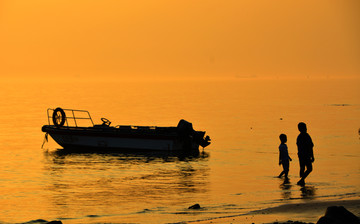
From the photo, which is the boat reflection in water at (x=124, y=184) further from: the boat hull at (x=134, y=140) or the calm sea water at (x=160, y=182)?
the boat hull at (x=134, y=140)

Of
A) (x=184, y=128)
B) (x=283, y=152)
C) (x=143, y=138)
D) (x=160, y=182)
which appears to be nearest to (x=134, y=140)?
(x=143, y=138)

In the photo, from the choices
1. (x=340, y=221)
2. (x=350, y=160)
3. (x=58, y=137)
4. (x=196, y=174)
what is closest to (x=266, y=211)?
(x=340, y=221)

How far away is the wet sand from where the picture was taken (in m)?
17.2

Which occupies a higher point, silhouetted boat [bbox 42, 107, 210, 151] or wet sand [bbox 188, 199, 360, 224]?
silhouetted boat [bbox 42, 107, 210, 151]

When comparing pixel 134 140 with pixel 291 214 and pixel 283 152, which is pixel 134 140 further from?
pixel 291 214

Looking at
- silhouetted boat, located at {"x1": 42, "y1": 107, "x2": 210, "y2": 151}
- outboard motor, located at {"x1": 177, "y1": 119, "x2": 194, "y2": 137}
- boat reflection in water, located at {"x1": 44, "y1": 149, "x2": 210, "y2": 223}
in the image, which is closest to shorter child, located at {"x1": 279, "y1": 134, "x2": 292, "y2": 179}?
boat reflection in water, located at {"x1": 44, "y1": 149, "x2": 210, "y2": 223}

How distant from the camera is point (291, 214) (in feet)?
59.6

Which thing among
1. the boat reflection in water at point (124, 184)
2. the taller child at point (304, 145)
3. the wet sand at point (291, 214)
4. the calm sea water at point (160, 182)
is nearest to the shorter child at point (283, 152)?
the calm sea water at point (160, 182)

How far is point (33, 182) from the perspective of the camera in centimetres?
2912

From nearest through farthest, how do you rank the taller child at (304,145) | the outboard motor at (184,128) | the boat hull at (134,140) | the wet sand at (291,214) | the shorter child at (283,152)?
the wet sand at (291,214)
the taller child at (304,145)
the shorter child at (283,152)
the outboard motor at (184,128)
the boat hull at (134,140)

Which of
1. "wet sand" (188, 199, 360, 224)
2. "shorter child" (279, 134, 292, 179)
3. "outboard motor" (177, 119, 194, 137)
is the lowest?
"wet sand" (188, 199, 360, 224)

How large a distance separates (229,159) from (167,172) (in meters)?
6.94

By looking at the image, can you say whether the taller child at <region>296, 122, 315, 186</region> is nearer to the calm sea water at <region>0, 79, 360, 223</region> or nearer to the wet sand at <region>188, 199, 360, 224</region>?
the calm sea water at <region>0, 79, 360, 223</region>

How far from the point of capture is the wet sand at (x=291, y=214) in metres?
17.2
